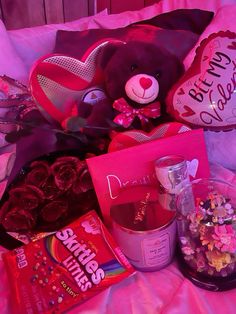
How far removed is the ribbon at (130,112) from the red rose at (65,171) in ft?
0.47

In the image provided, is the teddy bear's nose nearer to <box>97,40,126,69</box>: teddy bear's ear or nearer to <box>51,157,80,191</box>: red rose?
<box>97,40,126,69</box>: teddy bear's ear

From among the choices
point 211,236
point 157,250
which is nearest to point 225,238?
point 211,236

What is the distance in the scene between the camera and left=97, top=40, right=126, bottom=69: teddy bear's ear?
35.8 inches

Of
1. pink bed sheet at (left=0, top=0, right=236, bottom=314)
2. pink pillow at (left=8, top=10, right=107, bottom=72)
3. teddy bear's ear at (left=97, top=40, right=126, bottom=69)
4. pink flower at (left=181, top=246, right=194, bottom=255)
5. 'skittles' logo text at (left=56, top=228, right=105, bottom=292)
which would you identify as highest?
teddy bear's ear at (left=97, top=40, right=126, bottom=69)

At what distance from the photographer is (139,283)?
720 mm

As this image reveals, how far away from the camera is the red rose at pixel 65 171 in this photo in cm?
83

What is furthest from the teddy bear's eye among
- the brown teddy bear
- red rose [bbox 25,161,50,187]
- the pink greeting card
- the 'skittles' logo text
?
the 'skittles' logo text

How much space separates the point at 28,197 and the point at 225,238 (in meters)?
0.43

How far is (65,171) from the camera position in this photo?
0.84 m

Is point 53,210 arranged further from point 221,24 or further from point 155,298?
point 221,24

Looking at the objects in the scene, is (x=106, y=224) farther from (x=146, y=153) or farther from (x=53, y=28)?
(x=53, y=28)

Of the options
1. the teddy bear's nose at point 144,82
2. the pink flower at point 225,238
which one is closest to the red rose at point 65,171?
the teddy bear's nose at point 144,82

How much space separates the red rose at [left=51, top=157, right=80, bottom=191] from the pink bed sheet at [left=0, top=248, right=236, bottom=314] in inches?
9.2

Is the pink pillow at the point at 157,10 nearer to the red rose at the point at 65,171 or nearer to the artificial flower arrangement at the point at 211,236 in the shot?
the red rose at the point at 65,171
